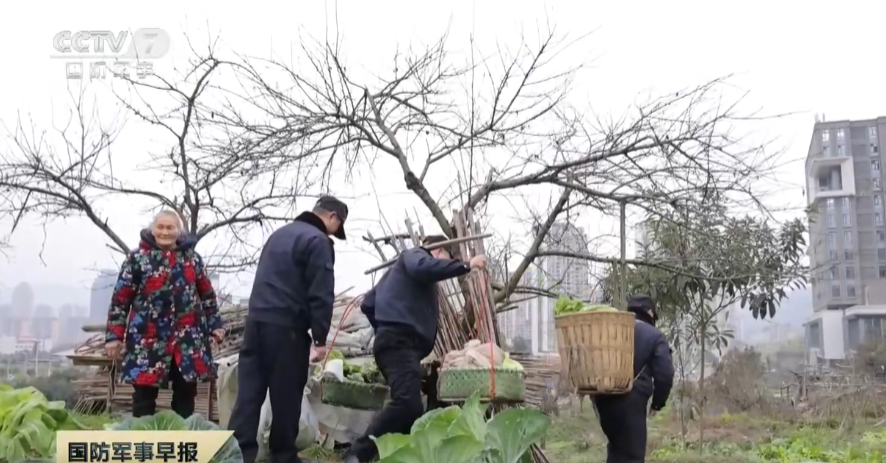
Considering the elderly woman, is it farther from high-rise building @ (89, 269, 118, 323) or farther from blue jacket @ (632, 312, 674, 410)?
high-rise building @ (89, 269, 118, 323)

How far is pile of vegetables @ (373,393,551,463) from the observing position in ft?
5.66

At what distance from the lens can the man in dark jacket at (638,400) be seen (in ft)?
12.0

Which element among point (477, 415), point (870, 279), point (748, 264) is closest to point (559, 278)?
point (748, 264)

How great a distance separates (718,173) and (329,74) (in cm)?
259

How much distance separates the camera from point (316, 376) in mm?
4395

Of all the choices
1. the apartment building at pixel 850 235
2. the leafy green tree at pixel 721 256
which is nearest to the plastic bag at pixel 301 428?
the leafy green tree at pixel 721 256

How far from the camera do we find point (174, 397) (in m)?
3.49

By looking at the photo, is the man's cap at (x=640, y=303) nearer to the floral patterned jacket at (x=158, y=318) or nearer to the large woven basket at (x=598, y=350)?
the large woven basket at (x=598, y=350)

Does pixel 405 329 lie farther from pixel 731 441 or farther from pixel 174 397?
pixel 731 441

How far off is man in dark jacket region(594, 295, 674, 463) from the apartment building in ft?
13.5

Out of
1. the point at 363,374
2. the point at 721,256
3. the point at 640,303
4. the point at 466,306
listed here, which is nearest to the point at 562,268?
the point at 721,256

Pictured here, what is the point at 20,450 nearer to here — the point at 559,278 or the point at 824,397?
the point at 559,278

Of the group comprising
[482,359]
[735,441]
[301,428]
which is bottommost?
[735,441]

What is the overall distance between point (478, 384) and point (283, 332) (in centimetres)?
88
